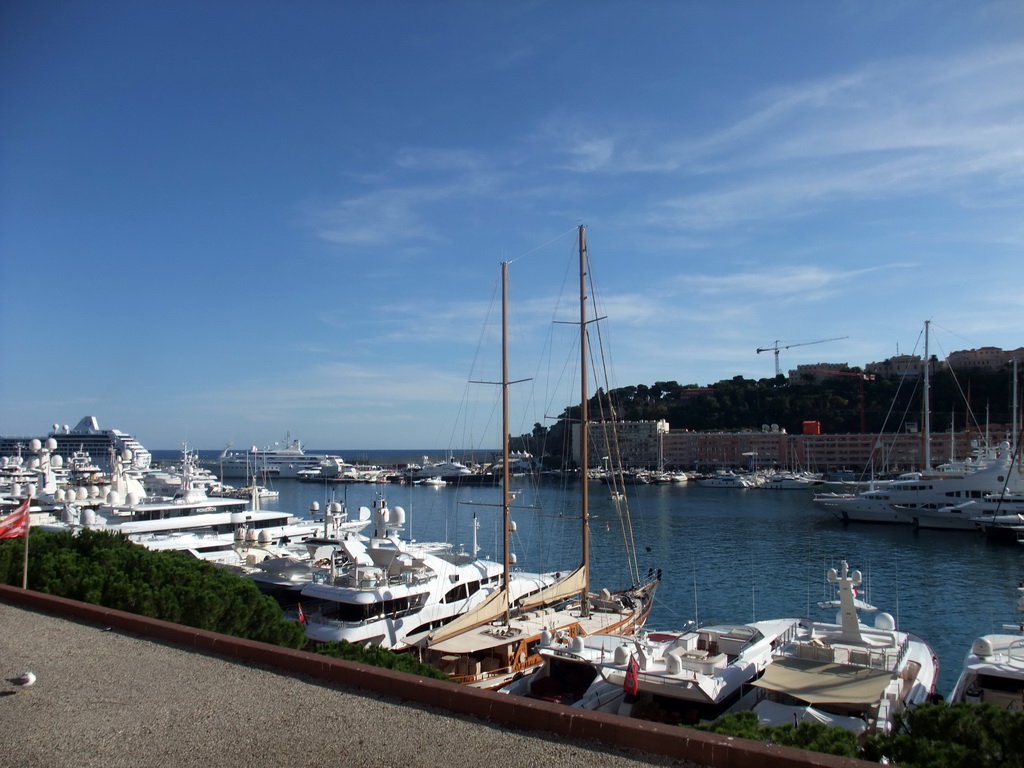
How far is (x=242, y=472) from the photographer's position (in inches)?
4961

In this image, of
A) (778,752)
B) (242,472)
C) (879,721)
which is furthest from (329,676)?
(242,472)

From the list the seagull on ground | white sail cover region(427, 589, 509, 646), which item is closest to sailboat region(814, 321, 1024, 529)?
white sail cover region(427, 589, 509, 646)

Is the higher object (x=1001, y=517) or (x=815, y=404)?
(x=815, y=404)

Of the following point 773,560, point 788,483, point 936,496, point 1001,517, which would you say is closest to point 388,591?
point 773,560

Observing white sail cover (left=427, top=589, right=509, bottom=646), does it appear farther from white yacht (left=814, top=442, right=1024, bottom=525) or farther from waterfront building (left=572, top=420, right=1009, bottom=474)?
waterfront building (left=572, top=420, right=1009, bottom=474)

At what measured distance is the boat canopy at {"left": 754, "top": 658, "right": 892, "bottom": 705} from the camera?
1155cm

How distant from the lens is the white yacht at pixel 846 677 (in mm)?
11445

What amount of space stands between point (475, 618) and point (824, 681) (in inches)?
327

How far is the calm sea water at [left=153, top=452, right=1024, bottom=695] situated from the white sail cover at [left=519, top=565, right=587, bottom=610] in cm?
174

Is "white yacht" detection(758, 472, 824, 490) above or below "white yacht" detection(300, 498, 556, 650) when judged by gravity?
below

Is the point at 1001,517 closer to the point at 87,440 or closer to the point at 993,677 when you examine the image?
the point at 993,677

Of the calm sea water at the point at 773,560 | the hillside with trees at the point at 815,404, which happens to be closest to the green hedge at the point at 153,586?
the calm sea water at the point at 773,560

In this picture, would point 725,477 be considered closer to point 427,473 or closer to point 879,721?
point 427,473

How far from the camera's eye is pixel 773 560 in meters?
38.7
